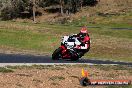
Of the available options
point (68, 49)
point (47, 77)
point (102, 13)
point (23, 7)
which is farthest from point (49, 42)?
point (23, 7)

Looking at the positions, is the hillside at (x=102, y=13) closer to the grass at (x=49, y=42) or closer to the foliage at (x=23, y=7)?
the foliage at (x=23, y=7)

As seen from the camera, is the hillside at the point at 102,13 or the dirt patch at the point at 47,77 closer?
the dirt patch at the point at 47,77

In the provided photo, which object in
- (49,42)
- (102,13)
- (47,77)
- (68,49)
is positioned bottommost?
(102,13)

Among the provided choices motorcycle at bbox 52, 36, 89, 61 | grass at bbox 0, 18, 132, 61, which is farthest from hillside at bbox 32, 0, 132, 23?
motorcycle at bbox 52, 36, 89, 61

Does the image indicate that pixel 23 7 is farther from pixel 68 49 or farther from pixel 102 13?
pixel 68 49

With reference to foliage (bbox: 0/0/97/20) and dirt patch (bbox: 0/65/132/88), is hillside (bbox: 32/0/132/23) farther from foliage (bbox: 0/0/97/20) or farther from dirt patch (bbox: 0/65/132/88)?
dirt patch (bbox: 0/65/132/88)

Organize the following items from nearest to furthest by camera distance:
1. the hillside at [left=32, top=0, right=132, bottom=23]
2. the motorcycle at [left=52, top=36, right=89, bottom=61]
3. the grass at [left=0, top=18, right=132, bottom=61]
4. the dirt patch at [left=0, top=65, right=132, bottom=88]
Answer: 1. the dirt patch at [left=0, top=65, right=132, bottom=88]
2. the motorcycle at [left=52, top=36, right=89, bottom=61]
3. the grass at [left=0, top=18, right=132, bottom=61]
4. the hillside at [left=32, top=0, right=132, bottom=23]

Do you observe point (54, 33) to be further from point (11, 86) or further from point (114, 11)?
point (114, 11)

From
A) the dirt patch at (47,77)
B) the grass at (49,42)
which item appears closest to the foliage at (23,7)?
the grass at (49,42)

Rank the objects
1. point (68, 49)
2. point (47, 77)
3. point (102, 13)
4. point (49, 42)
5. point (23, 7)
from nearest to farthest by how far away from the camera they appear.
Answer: point (47, 77) → point (68, 49) → point (49, 42) → point (102, 13) → point (23, 7)

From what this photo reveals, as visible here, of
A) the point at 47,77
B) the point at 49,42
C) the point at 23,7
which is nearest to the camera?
the point at 47,77

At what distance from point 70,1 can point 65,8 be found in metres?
2.31

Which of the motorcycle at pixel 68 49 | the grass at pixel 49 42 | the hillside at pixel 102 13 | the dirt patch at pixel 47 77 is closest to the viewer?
the dirt patch at pixel 47 77

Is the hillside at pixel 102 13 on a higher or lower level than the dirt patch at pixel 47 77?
lower
